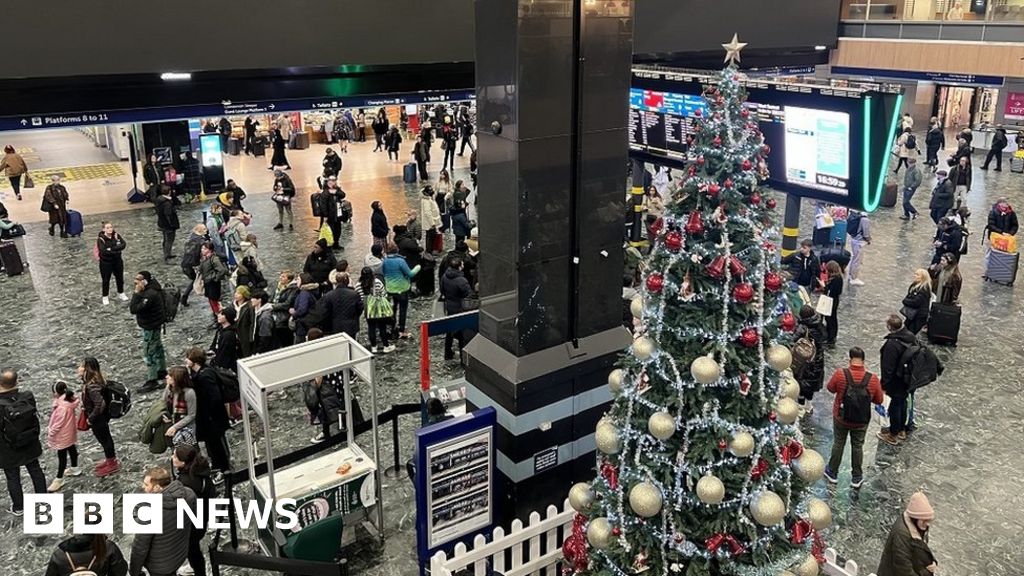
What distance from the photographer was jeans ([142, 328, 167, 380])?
9828 mm

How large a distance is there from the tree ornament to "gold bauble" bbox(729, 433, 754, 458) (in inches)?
45.4

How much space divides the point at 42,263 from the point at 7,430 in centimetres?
901

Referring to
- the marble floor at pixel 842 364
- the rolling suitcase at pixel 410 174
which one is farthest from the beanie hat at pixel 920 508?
the rolling suitcase at pixel 410 174

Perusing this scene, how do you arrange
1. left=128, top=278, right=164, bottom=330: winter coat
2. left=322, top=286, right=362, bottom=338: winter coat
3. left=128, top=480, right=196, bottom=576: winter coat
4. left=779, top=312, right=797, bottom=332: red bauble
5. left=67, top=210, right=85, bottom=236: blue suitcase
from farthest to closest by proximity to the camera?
left=67, top=210, right=85, bottom=236: blue suitcase < left=322, top=286, right=362, bottom=338: winter coat < left=128, top=278, right=164, bottom=330: winter coat < left=128, top=480, right=196, bottom=576: winter coat < left=779, top=312, right=797, bottom=332: red bauble

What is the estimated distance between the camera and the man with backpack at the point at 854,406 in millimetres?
7590

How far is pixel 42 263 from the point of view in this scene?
14.8 metres

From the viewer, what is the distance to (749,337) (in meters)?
4.41

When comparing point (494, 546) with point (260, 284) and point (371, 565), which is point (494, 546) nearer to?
point (371, 565)

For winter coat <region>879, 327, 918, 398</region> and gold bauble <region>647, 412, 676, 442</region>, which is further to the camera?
winter coat <region>879, 327, 918, 398</region>

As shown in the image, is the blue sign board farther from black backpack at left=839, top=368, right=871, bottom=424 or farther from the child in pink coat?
the child in pink coat

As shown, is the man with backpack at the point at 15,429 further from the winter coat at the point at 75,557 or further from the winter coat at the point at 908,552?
the winter coat at the point at 908,552

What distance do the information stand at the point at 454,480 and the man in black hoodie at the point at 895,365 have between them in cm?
439

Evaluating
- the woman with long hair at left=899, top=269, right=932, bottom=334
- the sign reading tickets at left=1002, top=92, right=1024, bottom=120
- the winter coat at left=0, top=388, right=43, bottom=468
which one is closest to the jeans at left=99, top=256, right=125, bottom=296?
the winter coat at left=0, top=388, right=43, bottom=468

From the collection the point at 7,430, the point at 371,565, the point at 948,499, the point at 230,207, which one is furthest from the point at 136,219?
the point at 948,499
